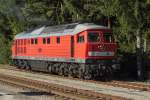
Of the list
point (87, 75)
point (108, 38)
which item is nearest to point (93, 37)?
point (108, 38)

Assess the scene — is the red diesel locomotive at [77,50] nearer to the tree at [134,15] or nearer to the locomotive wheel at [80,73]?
the locomotive wheel at [80,73]

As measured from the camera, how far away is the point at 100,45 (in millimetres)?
25625

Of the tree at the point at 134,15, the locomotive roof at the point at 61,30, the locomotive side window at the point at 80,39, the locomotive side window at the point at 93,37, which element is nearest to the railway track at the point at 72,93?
the locomotive side window at the point at 80,39

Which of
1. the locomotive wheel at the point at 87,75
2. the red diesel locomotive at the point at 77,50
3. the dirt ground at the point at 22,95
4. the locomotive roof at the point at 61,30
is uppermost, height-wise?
the locomotive roof at the point at 61,30

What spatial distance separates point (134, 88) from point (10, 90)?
224 inches

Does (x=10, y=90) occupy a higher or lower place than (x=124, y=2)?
lower

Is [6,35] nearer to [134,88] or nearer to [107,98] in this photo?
[134,88]

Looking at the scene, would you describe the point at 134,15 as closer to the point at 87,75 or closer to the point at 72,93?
the point at 87,75

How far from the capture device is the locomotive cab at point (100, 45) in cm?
2538

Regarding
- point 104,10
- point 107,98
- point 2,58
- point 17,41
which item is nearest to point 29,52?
point 17,41

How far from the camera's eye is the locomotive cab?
25.4 metres

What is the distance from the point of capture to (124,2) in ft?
79.8

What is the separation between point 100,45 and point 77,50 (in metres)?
1.54

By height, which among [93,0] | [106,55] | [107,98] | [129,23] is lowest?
[107,98]
